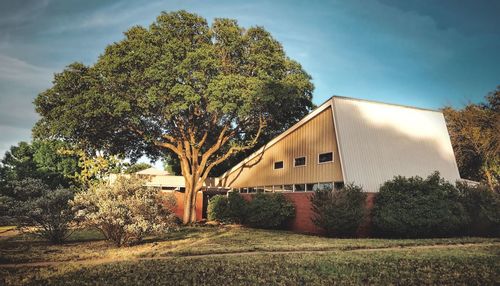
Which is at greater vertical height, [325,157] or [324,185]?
[325,157]

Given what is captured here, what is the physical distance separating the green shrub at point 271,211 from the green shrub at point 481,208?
10141 millimetres

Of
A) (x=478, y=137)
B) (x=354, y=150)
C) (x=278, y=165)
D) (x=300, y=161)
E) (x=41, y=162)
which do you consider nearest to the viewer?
(x=354, y=150)

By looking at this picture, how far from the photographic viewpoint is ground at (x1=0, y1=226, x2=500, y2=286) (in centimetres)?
776

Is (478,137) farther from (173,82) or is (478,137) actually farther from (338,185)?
(173,82)

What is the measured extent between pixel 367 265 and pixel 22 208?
491 inches

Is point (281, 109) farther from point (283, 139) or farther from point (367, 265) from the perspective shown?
point (367, 265)

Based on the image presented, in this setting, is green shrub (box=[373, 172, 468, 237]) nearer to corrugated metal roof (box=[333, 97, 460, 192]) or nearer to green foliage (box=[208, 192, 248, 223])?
corrugated metal roof (box=[333, 97, 460, 192])

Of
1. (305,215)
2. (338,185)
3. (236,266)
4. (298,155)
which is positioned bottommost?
(236,266)

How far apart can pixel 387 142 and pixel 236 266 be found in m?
16.3

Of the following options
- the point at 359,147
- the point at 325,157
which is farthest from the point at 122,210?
the point at 359,147

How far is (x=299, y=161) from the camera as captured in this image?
24453 mm

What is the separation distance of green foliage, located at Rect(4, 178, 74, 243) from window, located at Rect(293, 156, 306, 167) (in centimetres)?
1471

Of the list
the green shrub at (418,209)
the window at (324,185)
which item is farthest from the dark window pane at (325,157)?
the green shrub at (418,209)

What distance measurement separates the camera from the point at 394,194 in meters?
19.0
